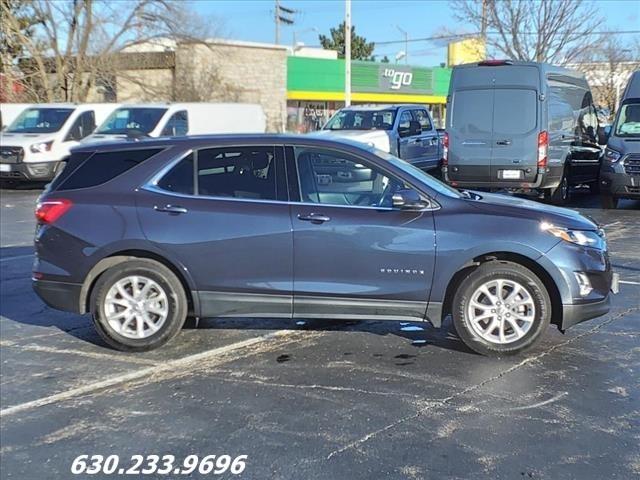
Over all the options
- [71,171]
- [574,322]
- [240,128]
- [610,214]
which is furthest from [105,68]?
[574,322]

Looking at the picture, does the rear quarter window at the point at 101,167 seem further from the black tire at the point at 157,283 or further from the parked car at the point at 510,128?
the parked car at the point at 510,128

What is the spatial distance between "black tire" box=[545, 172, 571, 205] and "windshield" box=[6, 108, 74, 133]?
12.5 m

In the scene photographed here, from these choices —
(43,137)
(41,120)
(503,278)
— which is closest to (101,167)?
(503,278)

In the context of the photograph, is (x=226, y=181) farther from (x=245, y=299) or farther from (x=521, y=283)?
(x=521, y=283)

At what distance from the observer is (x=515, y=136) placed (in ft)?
43.3

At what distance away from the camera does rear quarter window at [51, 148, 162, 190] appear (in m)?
5.70

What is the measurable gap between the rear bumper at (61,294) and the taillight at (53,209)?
0.51 metres

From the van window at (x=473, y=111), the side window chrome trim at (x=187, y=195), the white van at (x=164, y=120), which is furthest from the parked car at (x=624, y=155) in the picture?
the white van at (x=164, y=120)

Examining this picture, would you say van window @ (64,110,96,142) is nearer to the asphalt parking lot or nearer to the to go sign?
the asphalt parking lot

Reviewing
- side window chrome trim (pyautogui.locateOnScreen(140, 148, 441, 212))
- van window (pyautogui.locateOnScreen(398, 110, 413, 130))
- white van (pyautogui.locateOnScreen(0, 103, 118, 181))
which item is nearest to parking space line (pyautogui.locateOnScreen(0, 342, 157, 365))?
side window chrome trim (pyautogui.locateOnScreen(140, 148, 441, 212))

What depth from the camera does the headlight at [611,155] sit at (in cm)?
1305

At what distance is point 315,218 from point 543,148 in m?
8.90

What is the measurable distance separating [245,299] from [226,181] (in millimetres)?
950

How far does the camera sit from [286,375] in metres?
5.03
